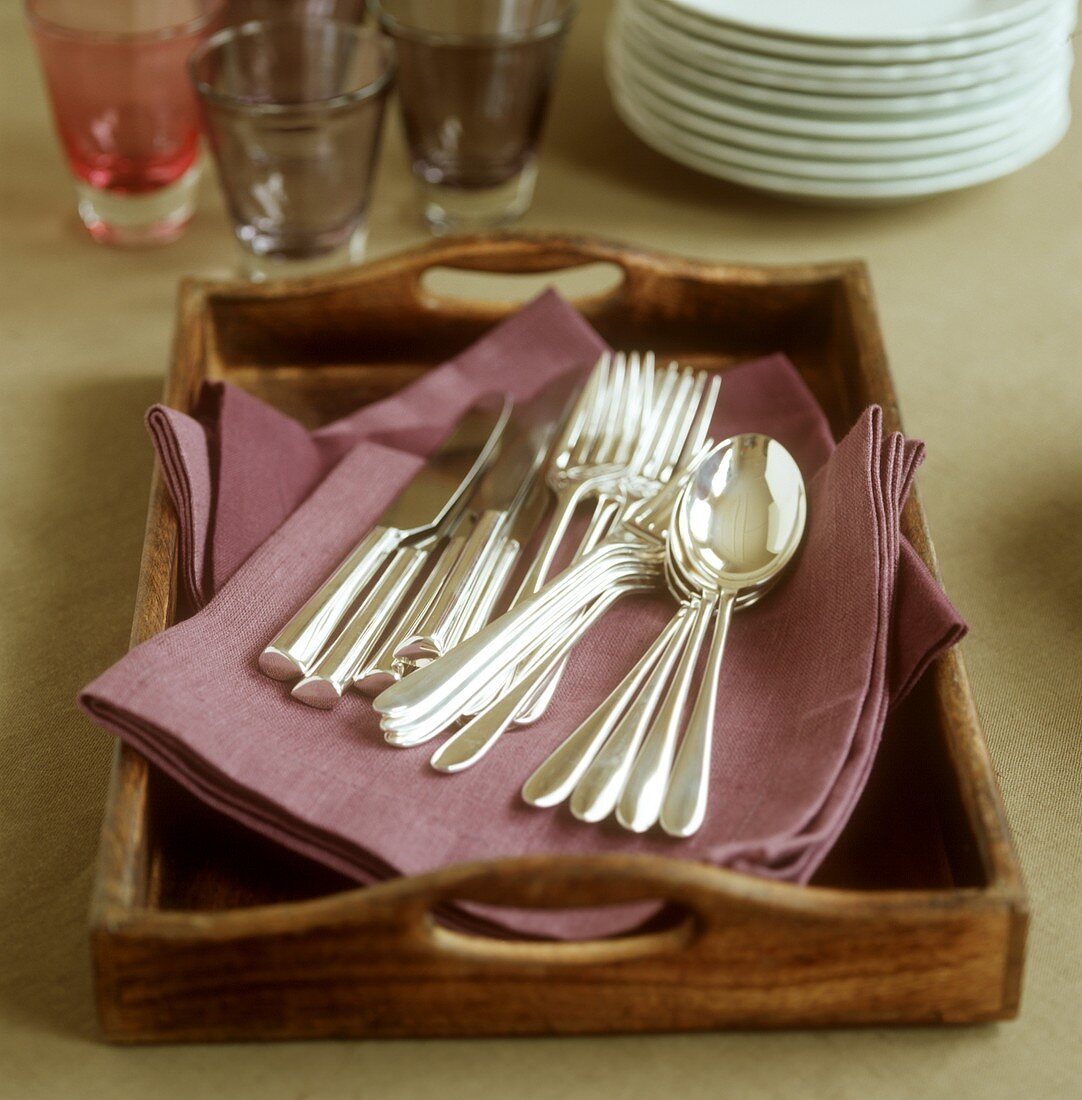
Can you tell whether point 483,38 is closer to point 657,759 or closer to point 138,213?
point 138,213

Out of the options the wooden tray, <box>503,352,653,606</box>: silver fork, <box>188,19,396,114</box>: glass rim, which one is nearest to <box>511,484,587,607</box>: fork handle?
<box>503,352,653,606</box>: silver fork

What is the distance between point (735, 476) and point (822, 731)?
135 mm

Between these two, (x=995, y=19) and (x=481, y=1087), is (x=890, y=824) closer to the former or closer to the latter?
(x=481, y=1087)

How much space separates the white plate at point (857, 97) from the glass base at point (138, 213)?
0.30 metres

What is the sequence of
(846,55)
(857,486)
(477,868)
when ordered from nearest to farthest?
(477,868) → (857,486) → (846,55)

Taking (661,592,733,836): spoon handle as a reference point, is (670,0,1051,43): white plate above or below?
above

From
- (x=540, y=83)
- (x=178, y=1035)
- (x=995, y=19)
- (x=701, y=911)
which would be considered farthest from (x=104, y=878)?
(x=995, y=19)

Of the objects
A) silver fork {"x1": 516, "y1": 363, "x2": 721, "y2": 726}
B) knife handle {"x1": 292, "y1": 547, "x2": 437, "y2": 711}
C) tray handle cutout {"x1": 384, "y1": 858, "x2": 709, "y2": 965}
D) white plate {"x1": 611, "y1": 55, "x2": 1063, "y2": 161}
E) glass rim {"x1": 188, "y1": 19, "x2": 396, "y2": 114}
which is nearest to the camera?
tray handle cutout {"x1": 384, "y1": 858, "x2": 709, "y2": 965}

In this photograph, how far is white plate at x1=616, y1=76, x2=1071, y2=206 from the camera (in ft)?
2.73

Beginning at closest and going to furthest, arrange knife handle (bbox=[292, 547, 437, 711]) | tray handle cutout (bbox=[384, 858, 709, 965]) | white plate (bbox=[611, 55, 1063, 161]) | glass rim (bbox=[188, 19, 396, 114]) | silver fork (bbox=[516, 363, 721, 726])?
tray handle cutout (bbox=[384, 858, 709, 965]) < knife handle (bbox=[292, 547, 437, 711]) < silver fork (bbox=[516, 363, 721, 726]) < glass rim (bbox=[188, 19, 396, 114]) < white plate (bbox=[611, 55, 1063, 161])

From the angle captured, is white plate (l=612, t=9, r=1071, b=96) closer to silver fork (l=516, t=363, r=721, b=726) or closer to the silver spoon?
silver fork (l=516, t=363, r=721, b=726)

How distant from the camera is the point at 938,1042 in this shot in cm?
41

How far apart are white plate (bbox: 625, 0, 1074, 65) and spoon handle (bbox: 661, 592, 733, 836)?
422mm

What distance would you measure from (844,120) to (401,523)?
1.34 feet
